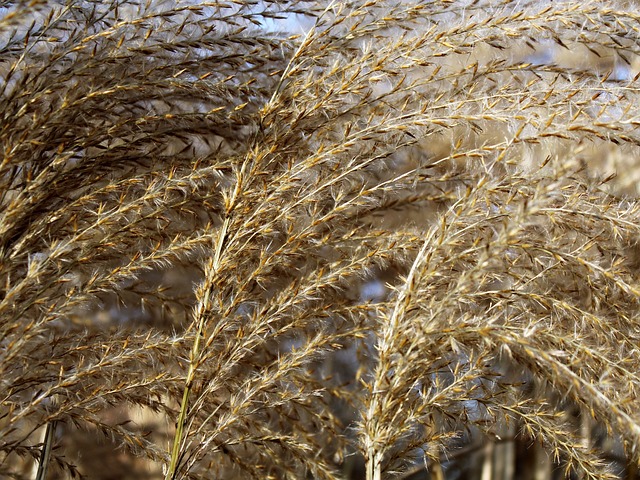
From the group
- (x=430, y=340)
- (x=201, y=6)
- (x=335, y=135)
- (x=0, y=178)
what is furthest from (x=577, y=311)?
(x=0, y=178)

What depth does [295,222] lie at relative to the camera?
153 cm

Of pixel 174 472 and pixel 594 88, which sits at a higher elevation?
pixel 594 88

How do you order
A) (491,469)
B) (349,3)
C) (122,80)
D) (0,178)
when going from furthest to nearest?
(491,469), (349,3), (122,80), (0,178)

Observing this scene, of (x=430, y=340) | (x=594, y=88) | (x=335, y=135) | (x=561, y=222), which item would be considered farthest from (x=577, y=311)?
(x=335, y=135)

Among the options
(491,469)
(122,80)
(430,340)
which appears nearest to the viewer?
(430,340)

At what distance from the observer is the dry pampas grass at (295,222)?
1353 millimetres

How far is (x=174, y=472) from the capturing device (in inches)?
55.2

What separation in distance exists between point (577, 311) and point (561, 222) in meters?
0.18

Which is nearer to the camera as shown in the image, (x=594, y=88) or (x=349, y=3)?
(x=594, y=88)

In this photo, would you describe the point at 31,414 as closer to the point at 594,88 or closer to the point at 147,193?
the point at 147,193

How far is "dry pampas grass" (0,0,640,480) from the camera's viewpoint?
4.44ft

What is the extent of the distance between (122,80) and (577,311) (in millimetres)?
1001

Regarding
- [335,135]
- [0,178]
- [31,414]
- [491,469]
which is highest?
[0,178]

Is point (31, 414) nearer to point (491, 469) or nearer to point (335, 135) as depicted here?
point (335, 135)
